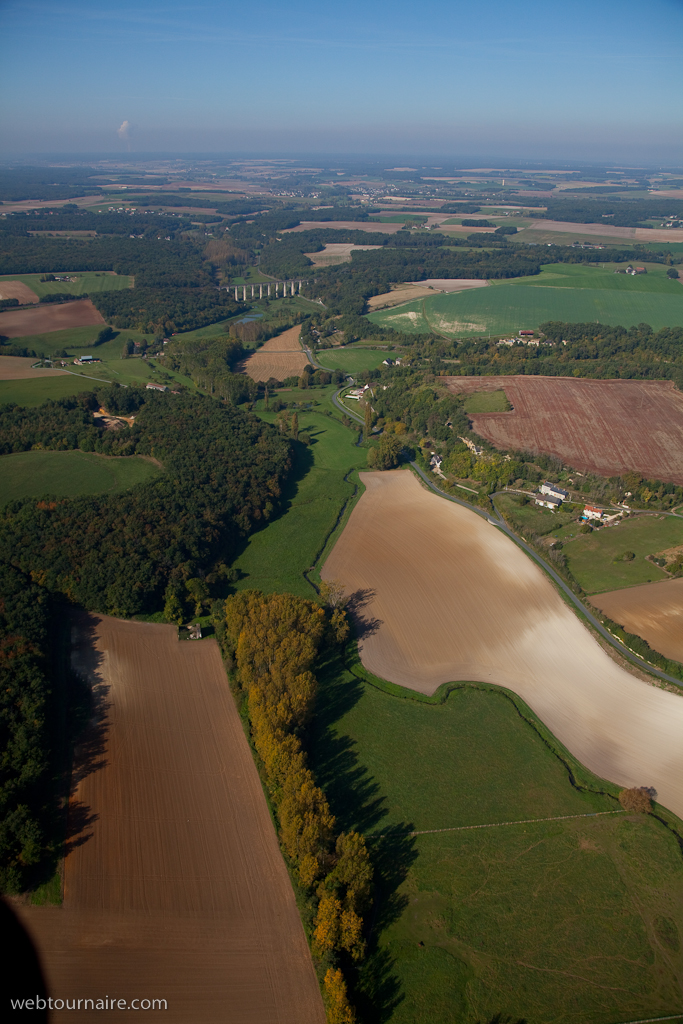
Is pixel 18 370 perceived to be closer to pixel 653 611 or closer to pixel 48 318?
pixel 48 318

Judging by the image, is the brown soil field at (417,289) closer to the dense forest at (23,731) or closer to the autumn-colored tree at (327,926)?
the dense forest at (23,731)

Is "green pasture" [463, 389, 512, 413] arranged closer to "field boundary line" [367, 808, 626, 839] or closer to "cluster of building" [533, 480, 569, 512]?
"cluster of building" [533, 480, 569, 512]

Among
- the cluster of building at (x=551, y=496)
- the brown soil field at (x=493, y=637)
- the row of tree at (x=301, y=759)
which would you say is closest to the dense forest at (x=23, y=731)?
the row of tree at (x=301, y=759)

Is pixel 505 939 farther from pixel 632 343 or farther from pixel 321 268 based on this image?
pixel 321 268

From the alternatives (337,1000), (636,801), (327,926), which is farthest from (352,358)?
(337,1000)

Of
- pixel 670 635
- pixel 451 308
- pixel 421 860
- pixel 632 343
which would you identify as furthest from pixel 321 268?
pixel 421 860
